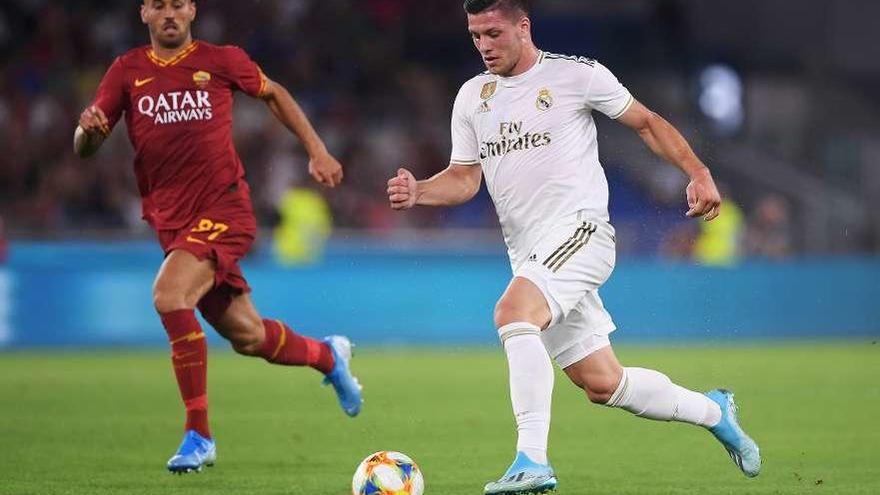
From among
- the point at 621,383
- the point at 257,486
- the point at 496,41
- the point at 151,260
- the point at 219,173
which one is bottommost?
the point at 151,260

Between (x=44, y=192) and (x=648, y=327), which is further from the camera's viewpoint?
(x=44, y=192)

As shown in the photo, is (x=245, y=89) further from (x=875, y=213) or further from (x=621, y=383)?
(x=875, y=213)

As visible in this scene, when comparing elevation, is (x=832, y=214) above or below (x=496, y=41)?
below

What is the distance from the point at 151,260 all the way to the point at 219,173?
9589 millimetres

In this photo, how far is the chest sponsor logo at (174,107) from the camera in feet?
24.7

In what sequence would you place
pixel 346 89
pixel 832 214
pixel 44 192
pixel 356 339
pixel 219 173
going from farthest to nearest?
pixel 832 214
pixel 346 89
pixel 44 192
pixel 356 339
pixel 219 173

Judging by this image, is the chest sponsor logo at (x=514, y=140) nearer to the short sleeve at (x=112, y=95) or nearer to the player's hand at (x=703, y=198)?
the player's hand at (x=703, y=198)

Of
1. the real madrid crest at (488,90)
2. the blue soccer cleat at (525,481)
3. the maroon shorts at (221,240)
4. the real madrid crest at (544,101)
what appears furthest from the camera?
the maroon shorts at (221,240)

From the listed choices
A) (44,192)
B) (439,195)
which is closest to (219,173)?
(439,195)

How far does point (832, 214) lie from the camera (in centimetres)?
2367

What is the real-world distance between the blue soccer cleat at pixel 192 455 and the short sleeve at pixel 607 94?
7.80ft

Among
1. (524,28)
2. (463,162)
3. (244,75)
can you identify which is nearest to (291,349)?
(244,75)

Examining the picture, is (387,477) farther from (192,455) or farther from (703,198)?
(703,198)

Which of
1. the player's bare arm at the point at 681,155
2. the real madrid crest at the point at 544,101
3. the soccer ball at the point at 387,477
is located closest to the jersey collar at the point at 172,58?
the real madrid crest at the point at 544,101
